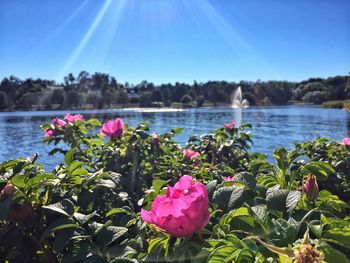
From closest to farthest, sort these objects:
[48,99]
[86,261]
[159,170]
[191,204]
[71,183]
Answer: [191,204], [86,261], [71,183], [159,170], [48,99]

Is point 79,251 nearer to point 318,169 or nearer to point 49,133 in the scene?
point 318,169

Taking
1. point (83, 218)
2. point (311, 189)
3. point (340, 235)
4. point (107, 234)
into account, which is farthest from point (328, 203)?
point (83, 218)

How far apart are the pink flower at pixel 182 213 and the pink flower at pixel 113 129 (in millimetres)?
2550

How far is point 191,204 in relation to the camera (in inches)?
40.1

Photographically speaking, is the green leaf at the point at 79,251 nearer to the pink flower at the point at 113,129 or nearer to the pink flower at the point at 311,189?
the pink flower at the point at 311,189

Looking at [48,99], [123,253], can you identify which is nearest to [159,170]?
[123,253]

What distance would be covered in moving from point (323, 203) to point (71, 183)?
1072mm

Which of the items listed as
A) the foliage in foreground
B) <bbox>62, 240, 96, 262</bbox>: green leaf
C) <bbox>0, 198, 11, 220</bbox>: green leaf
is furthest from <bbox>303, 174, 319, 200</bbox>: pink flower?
<bbox>0, 198, 11, 220</bbox>: green leaf

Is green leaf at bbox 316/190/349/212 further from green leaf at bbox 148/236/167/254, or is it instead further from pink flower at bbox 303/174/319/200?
green leaf at bbox 148/236/167/254

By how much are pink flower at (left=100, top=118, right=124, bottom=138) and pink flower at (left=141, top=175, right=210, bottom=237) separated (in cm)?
255

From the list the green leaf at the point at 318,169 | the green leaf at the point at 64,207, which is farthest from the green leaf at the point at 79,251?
the green leaf at the point at 318,169

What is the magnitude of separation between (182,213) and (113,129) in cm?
265

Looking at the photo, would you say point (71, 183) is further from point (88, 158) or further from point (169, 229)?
point (88, 158)

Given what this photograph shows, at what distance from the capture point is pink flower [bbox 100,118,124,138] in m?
3.54
